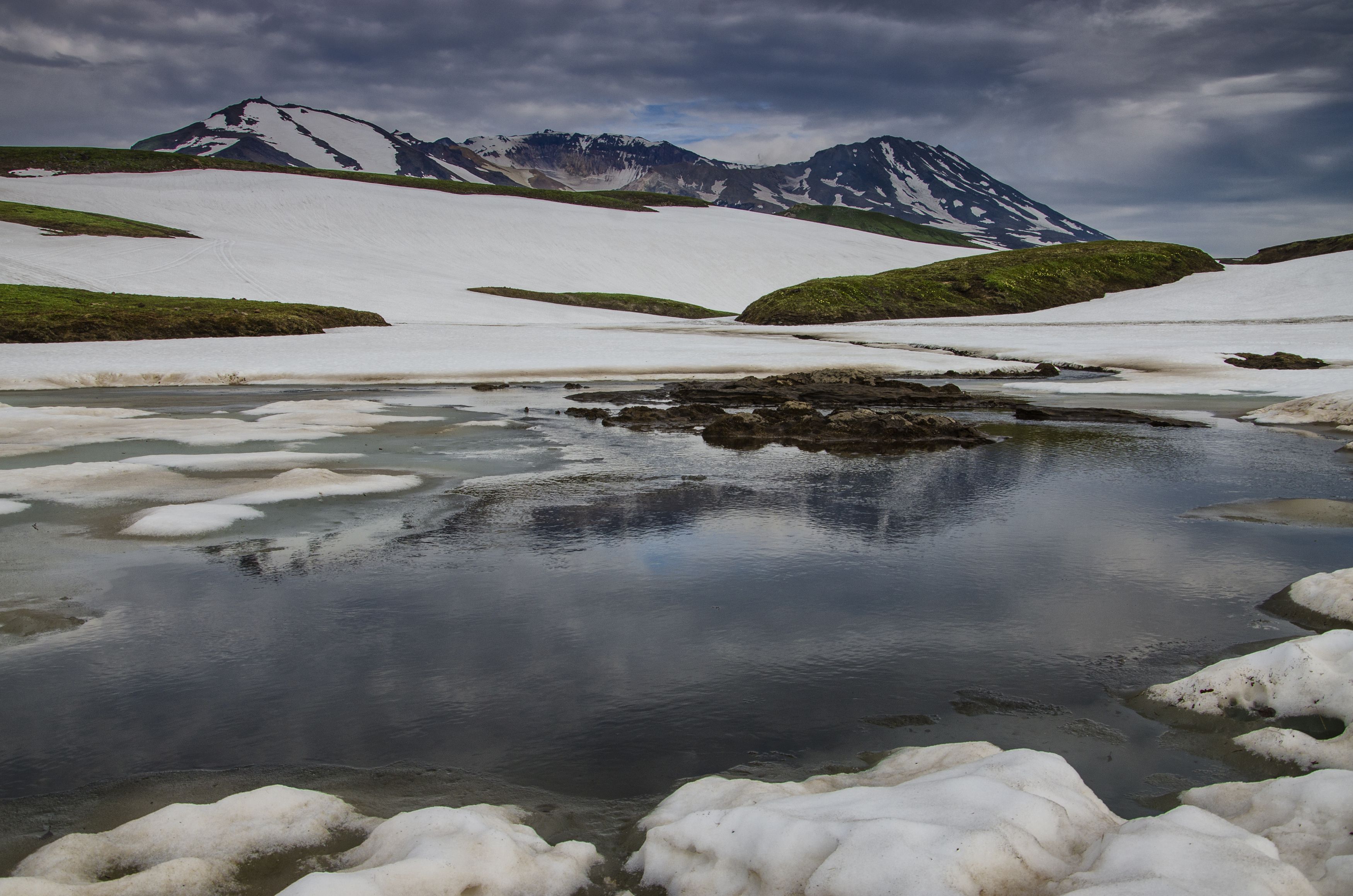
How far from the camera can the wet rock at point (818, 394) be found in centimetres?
2430

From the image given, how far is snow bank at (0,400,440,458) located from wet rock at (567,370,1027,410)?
7.21 metres

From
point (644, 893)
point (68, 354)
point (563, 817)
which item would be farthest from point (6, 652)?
point (68, 354)

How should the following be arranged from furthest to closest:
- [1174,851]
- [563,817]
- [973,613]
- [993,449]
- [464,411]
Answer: [464,411] < [993,449] < [973,613] < [563,817] < [1174,851]

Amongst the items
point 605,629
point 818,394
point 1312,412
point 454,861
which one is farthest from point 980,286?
point 454,861

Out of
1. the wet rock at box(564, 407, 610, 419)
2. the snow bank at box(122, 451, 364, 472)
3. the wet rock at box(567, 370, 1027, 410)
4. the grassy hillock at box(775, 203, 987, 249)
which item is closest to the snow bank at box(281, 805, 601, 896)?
the snow bank at box(122, 451, 364, 472)

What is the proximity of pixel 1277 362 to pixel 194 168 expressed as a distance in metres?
111

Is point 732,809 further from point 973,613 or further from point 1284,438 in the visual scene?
point 1284,438

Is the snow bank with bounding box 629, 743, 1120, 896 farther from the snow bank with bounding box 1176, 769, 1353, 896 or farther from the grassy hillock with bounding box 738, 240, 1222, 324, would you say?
the grassy hillock with bounding box 738, 240, 1222, 324

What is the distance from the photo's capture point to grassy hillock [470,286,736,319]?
66.4 m

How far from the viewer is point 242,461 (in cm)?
1451

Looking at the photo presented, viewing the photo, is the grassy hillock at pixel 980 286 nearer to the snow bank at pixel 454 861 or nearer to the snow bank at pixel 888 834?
the snow bank at pixel 888 834

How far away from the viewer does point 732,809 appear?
14.6 ft

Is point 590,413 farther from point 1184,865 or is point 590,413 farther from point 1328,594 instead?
point 1184,865

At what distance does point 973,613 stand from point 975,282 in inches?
2411
